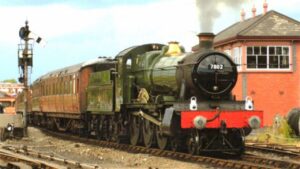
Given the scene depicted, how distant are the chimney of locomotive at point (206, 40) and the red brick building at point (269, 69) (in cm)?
2389

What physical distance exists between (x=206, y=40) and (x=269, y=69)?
24769mm

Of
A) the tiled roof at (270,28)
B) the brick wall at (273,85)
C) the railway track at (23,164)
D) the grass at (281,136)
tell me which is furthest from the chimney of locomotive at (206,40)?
the brick wall at (273,85)

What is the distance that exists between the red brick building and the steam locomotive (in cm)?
1845

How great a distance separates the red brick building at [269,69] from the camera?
3969 cm

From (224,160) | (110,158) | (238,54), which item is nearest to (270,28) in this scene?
(238,54)

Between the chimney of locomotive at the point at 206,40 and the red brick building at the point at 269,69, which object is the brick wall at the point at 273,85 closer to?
the red brick building at the point at 269,69

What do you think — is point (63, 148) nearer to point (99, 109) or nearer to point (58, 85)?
point (99, 109)

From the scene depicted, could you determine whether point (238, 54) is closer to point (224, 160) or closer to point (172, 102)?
point (172, 102)

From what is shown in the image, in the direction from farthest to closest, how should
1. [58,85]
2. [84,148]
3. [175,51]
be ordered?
1. [58,85]
2. [84,148]
3. [175,51]

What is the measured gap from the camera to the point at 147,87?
1831cm

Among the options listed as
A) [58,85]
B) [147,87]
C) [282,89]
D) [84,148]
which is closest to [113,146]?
[84,148]

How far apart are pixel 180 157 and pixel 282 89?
2579 centimetres

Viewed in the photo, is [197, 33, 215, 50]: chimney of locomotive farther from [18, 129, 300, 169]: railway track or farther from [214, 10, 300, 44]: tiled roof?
[214, 10, 300, 44]: tiled roof

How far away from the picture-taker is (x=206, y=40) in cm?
1608
